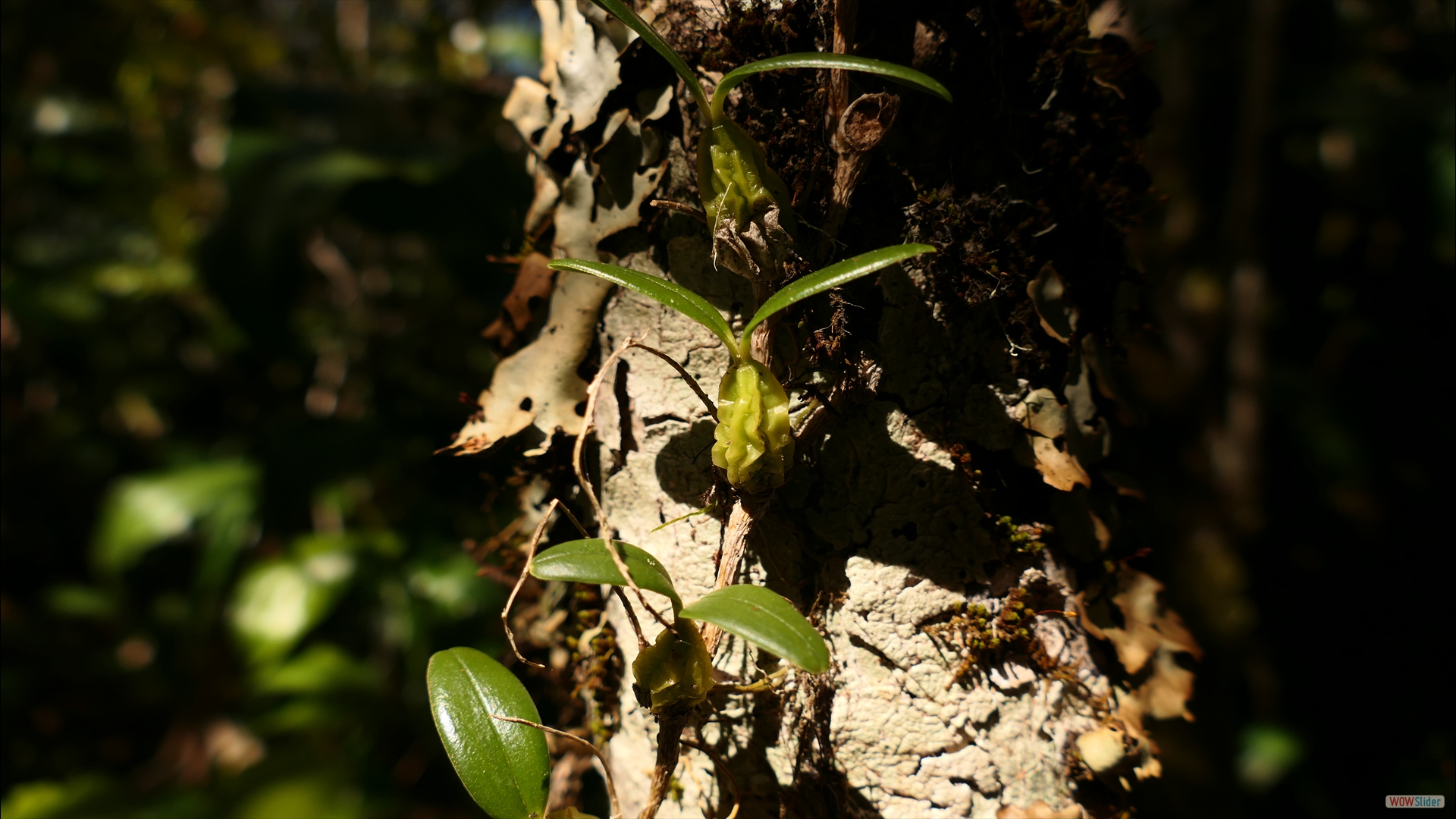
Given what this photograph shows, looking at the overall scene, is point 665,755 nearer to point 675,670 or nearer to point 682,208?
point 675,670

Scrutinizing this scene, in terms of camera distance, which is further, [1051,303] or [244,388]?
[244,388]

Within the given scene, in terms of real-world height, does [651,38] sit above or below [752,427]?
above

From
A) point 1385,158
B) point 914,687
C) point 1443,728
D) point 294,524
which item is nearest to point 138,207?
point 294,524

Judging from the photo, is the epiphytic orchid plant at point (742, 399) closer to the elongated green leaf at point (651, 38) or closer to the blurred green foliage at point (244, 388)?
the elongated green leaf at point (651, 38)

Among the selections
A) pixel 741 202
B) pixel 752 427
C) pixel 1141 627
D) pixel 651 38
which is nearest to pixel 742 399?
pixel 752 427

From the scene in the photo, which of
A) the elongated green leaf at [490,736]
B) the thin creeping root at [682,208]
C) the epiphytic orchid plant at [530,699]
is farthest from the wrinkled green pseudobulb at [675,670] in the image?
the thin creeping root at [682,208]

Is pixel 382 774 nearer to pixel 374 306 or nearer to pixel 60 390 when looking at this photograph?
pixel 374 306
